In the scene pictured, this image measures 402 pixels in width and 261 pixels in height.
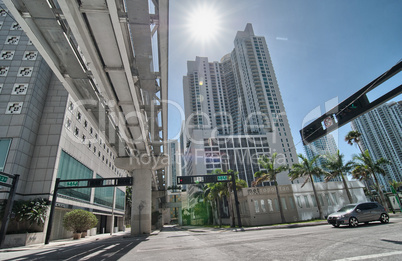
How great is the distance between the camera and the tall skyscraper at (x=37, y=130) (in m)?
22.2

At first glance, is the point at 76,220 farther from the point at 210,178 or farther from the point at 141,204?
the point at 210,178

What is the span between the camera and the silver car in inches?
466

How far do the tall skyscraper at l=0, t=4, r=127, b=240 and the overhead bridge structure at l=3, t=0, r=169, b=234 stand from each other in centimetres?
578

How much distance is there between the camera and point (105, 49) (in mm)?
9953

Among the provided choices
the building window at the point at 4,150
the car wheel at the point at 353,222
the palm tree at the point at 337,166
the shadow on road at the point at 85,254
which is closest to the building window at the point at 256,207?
the palm tree at the point at 337,166

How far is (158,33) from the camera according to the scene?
9164mm

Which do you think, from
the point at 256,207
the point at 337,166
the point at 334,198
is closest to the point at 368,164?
the point at 337,166

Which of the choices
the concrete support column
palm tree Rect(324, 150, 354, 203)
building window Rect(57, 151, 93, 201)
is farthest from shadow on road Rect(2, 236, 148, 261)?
palm tree Rect(324, 150, 354, 203)

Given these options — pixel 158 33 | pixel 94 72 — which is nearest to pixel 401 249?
pixel 158 33

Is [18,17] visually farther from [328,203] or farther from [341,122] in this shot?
[328,203]

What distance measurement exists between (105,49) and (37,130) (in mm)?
21941

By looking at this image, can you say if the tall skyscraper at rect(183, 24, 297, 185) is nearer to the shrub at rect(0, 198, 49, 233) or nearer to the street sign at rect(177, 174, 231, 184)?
the street sign at rect(177, 174, 231, 184)

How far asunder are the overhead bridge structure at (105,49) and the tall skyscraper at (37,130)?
5.78 metres

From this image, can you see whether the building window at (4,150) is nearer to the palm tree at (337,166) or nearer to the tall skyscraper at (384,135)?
the palm tree at (337,166)
